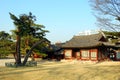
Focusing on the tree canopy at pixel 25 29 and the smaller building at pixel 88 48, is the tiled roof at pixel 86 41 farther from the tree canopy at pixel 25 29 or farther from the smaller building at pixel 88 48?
the tree canopy at pixel 25 29

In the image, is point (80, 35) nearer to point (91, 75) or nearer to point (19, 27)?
point (19, 27)

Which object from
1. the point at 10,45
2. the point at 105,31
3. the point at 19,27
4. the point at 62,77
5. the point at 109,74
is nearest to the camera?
the point at 62,77

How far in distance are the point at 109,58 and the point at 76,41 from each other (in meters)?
7.30

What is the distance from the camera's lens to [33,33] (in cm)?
4297

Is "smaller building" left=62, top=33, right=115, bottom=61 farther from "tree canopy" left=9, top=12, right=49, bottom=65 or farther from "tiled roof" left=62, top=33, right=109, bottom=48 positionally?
"tree canopy" left=9, top=12, right=49, bottom=65

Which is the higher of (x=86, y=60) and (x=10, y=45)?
(x=10, y=45)

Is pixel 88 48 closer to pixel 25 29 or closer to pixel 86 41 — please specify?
pixel 86 41

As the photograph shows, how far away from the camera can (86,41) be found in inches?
1763

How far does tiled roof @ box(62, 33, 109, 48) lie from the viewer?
138 ft

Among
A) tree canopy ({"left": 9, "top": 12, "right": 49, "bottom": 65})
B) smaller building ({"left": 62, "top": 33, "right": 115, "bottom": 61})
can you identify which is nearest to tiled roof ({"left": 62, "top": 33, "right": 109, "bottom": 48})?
smaller building ({"left": 62, "top": 33, "right": 115, "bottom": 61})

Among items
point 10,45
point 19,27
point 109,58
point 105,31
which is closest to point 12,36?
point 10,45

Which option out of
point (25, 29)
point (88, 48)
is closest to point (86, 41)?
point (88, 48)

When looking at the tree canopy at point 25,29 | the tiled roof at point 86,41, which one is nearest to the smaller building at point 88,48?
the tiled roof at point 86,41

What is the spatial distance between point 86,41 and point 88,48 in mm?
2342
